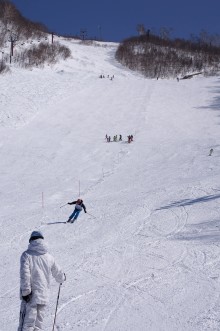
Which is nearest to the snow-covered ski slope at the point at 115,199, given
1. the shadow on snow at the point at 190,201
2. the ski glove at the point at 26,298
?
the shadow on snow at the point at 190,201

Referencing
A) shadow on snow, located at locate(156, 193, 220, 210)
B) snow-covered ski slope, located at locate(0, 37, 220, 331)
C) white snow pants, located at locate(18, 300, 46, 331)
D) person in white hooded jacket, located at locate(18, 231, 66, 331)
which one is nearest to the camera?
person in white hooded jacket, located at locate(18, 231, 66, 331)

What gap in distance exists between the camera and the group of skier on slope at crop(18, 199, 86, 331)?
18.2 ft

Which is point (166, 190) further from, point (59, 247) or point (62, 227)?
point (59, 247)

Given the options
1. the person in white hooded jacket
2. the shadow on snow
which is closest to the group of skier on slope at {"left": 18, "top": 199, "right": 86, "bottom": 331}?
the person in white hooded jacket

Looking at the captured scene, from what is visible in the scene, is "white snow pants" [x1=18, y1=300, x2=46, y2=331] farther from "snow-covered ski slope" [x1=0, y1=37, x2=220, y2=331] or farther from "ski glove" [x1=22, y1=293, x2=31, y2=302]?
"snow-covered ski slope" [x1=0, y1=37, x2=220, y2=331]

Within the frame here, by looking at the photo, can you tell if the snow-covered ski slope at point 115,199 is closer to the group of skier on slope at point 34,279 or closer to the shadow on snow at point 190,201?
the shadow on snow at point 190,201

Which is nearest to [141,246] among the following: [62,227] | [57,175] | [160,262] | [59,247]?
[160,262]

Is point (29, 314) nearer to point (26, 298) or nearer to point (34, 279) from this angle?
point (26, 298)

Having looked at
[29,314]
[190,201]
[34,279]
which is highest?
[34,279]

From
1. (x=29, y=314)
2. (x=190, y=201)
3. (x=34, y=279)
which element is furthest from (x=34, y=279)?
(x=190, y=201)

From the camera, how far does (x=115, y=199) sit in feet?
61.5

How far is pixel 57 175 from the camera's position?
78.8ft

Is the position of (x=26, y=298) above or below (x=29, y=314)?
above

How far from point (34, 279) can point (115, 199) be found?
1314 cm
